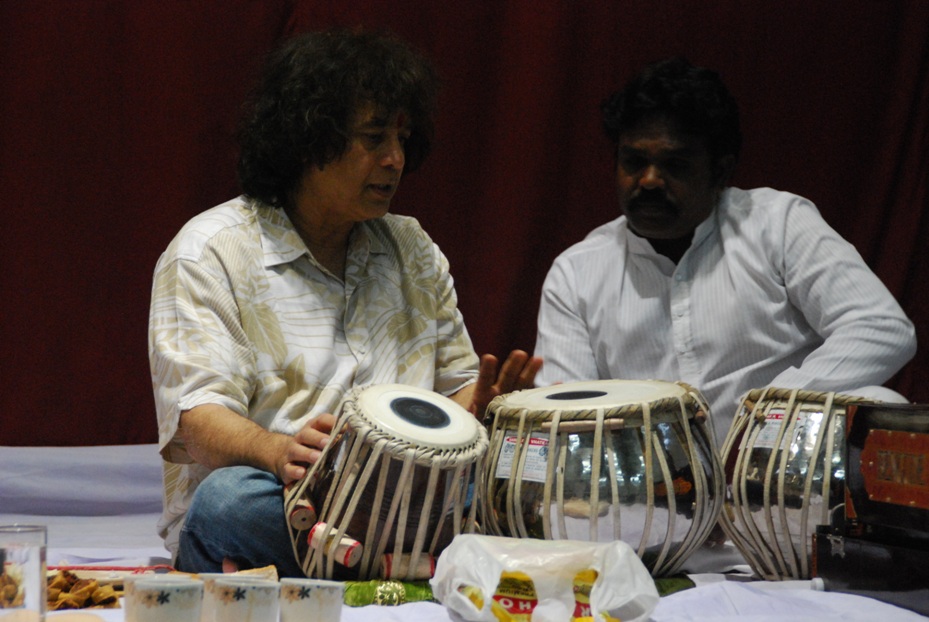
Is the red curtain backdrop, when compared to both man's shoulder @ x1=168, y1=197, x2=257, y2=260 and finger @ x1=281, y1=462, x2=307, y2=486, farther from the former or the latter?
finger @ x1=281, y1=462, x2=307, y2=486

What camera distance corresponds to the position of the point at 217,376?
2.14 m

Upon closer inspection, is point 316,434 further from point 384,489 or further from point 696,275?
point 696,275

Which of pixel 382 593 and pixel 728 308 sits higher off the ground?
pixel 728 308

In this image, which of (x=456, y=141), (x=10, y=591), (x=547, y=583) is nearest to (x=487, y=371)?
(x=547, y=583)

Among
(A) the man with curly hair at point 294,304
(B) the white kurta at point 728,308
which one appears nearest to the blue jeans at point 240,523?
(A) the man with curly hair at point 294,304

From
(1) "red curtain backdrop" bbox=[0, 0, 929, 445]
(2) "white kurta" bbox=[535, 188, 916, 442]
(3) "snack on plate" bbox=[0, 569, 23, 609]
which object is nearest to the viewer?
(3) "snack on plate" bbox=[0, 569, 23, 609]

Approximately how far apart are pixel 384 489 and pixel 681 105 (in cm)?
168

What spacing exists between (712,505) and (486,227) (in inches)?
69.4

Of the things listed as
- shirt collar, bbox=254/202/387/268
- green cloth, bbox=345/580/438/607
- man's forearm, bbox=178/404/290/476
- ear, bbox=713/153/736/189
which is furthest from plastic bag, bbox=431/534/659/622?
ear, bbox=713/153/736/189

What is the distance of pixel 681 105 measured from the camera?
10.1 feet

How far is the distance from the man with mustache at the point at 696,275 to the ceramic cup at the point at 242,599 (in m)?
1.77

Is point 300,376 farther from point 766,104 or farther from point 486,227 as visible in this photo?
point 766,104

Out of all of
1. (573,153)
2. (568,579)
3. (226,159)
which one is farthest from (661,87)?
(568,579)

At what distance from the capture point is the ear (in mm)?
3178
